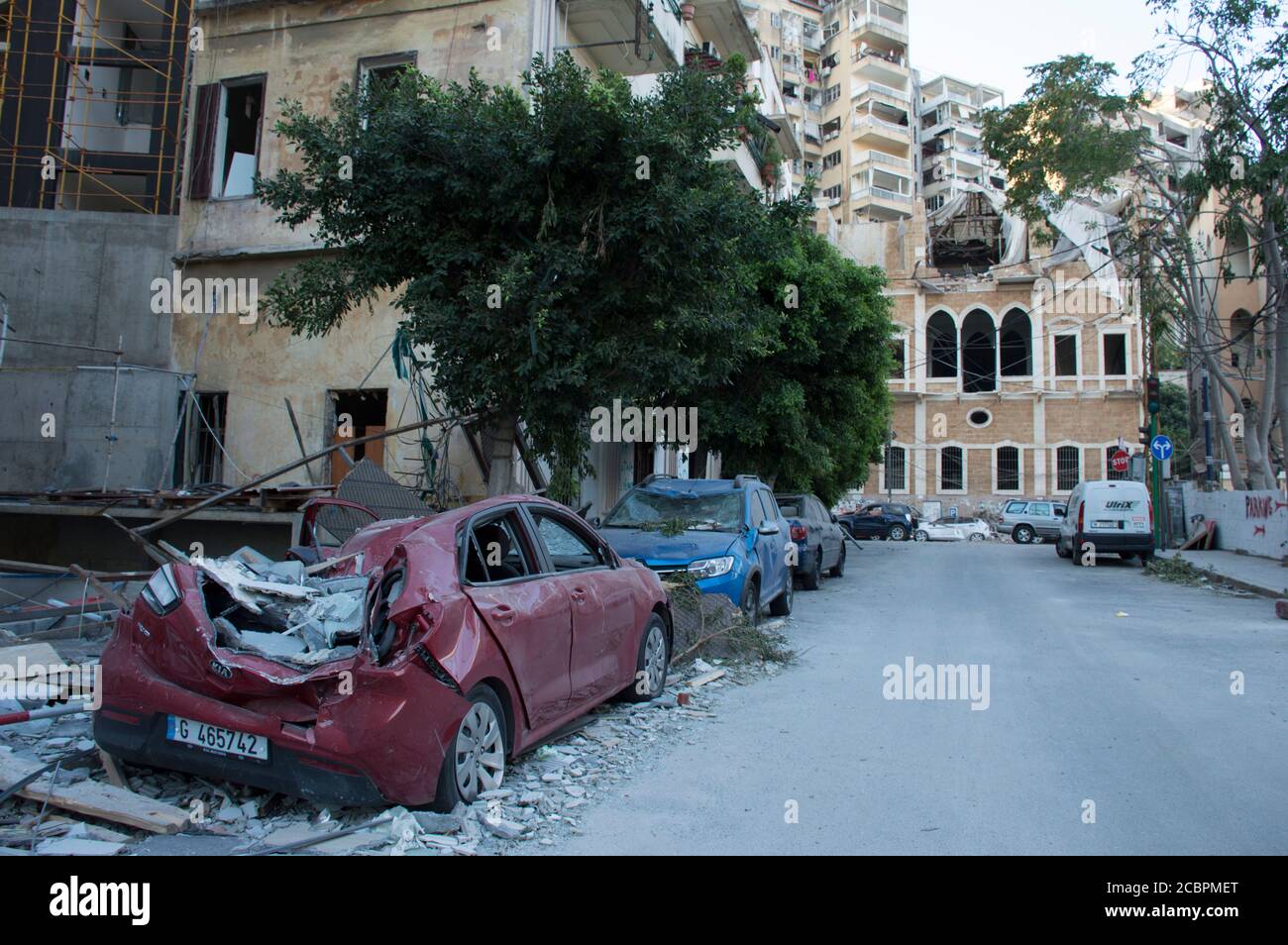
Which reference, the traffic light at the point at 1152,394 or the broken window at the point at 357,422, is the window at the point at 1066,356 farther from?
the broken window at the point at 357,422

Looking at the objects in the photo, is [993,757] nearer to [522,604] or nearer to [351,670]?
[522,604]

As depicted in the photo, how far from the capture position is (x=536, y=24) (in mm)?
15273

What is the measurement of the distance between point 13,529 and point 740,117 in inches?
491

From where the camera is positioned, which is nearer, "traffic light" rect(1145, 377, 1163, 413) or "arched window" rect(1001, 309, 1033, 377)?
"traffic light" rect(1145, 377, 1163, 413)

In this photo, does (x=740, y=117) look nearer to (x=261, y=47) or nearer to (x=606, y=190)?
(x=606, y=190)

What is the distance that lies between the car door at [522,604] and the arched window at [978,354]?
159 ft

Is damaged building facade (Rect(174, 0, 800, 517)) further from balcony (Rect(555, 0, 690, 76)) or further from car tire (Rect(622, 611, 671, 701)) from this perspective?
car tire (Rect(622, 611, 671, 701))

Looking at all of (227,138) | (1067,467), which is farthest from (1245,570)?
(1067,467)

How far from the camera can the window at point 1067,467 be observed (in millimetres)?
48656

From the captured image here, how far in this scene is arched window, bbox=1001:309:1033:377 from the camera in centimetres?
4934

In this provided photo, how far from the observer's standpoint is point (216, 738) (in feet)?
14.1

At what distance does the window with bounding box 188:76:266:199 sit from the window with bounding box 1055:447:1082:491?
43233mm

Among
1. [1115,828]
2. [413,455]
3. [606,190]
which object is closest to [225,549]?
[413,455]

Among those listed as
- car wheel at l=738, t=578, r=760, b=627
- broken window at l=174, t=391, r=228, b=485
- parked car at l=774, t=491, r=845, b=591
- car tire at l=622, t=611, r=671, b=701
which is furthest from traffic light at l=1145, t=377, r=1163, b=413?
broken window at l=174, t=391, r=228, b=485
